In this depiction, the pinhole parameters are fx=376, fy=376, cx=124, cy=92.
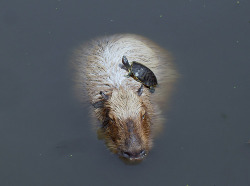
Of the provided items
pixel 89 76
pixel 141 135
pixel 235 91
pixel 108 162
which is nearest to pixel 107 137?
pixel 108 162

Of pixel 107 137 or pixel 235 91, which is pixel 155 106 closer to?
pixel 107 137

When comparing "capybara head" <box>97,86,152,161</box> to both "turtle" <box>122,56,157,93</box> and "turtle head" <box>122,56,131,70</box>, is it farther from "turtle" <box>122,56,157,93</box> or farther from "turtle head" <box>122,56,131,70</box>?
"turtle head" <box>122,56,131,70</box>

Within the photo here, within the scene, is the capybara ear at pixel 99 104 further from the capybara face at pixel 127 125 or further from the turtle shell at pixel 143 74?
the turtle shell at pixel 143 74

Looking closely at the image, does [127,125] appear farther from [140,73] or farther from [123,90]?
[140,73]

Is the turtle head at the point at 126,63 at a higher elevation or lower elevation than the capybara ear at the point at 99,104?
higher

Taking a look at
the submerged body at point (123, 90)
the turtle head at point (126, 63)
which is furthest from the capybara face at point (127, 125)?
the turtle head at point (126, 63)

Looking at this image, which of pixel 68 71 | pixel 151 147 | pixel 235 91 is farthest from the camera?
pixel 68 71
